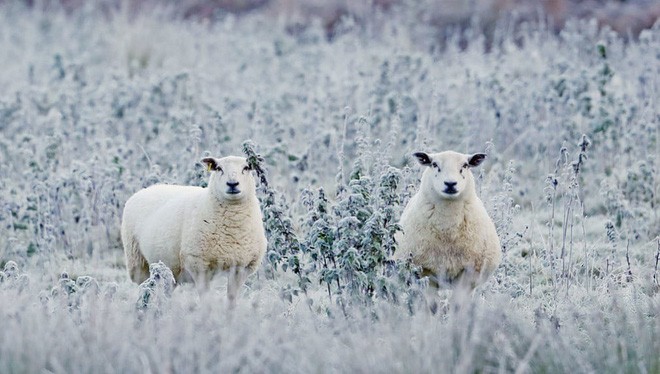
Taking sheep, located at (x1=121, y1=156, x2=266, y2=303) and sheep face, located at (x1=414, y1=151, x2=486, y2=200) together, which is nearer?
sheep face, located at (x1=414, y1=151, x2=486, y2=200)

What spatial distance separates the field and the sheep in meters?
0.22

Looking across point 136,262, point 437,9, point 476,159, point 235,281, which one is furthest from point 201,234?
point 437,9

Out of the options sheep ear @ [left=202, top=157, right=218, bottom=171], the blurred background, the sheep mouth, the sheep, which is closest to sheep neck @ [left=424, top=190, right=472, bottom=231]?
the sheep mouth

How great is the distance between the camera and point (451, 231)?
19.7 feet

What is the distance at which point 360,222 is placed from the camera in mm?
6250

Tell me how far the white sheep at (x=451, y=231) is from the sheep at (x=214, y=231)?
890 millimetres

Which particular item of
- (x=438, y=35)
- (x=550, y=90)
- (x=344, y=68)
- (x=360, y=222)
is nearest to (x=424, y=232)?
(x=360, y=222)

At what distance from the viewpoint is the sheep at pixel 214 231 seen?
618 centimetres

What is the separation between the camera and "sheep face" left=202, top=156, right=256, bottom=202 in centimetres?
611

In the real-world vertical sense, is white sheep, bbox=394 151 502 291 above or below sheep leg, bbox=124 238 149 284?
above

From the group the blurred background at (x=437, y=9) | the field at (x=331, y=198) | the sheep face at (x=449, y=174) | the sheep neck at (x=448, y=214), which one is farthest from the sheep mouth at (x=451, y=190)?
the blurred background at (x=437, y=9)

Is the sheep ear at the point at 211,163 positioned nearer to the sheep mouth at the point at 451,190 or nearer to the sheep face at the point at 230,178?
the sheep face at the point at 230,178

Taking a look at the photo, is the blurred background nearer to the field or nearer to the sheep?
the field

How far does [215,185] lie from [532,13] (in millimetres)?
16189
